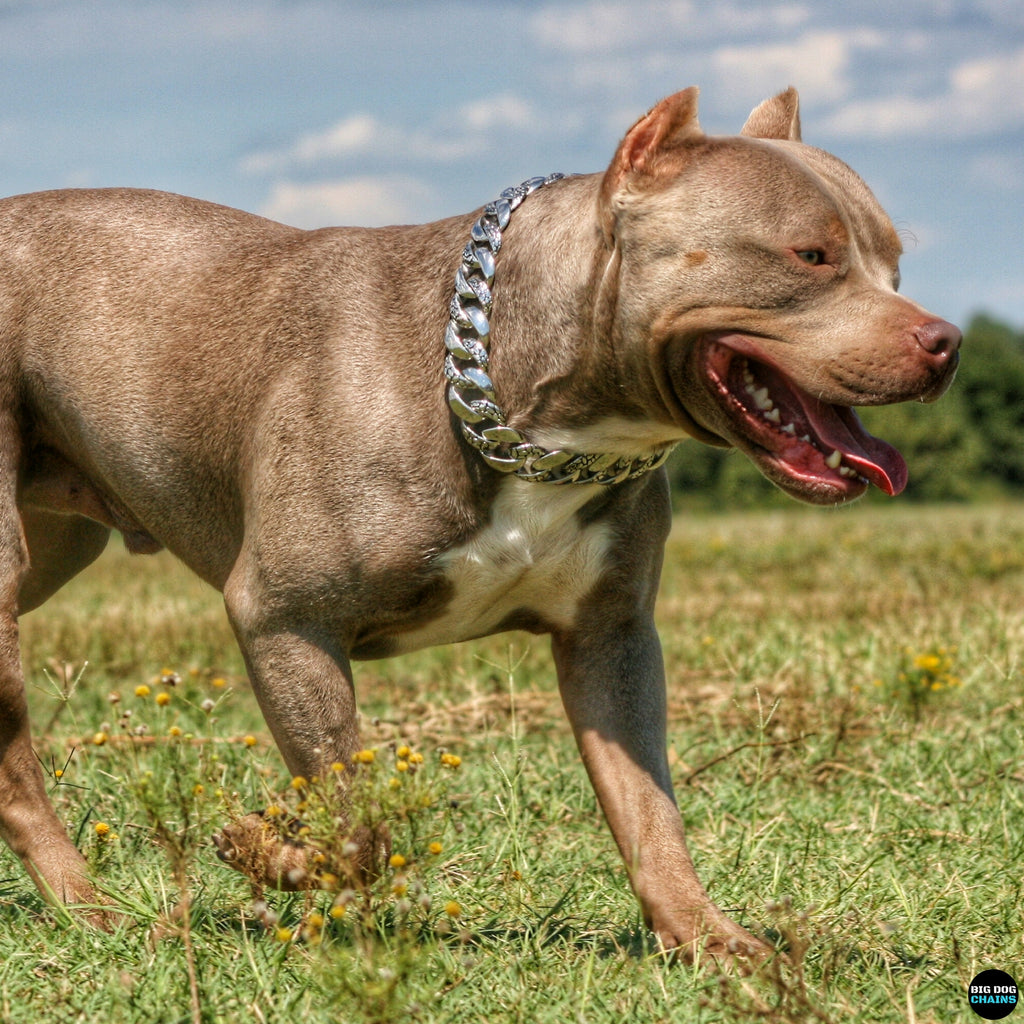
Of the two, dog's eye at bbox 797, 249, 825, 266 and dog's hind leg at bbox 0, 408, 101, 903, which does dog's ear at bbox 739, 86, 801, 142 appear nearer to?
dog's eye at bbox 797, 249, 825, 266

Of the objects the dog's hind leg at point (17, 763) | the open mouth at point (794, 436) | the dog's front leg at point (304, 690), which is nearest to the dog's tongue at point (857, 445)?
the open mouth at point (794, 436)

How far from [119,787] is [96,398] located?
1.21 m

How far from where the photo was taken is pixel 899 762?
457cm

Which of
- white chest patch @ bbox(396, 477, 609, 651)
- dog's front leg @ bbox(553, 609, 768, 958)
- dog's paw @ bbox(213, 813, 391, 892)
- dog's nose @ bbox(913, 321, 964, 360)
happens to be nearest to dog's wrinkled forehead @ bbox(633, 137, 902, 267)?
dog's nose @ bbox(913, 321, 964, 360)

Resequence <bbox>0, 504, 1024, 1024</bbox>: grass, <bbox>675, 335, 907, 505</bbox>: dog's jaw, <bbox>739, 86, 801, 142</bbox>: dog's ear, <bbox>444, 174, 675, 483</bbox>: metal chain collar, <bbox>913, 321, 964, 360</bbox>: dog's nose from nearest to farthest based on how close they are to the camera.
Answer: <bbox>0, 504, 1024, 1024</bbox>: grass < <bbox>913, 321, 964, 360</bbox>: dog's nose < <bbox>675, 335, 907, 505</bbox>: dog's jaw < <bbox>444, 174, 675, 483</bbox>: metal chain collar < <bbox>739, 86, 801, 142</bbox>: dog's ear

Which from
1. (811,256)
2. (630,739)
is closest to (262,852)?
(630,739)

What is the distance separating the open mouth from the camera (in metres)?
3.09

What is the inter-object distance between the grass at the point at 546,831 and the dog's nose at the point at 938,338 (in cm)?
111

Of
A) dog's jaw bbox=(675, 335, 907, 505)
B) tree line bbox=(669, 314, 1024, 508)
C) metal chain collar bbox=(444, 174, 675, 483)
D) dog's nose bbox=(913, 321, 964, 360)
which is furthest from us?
tree line bbox=(669, 314, 1024, 508)

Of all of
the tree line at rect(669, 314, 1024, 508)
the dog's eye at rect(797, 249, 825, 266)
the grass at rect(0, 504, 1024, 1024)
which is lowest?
the tree line at rect(669, 314, 1024, 508)

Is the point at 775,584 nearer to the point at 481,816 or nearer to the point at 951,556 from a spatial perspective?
the point at 951,556

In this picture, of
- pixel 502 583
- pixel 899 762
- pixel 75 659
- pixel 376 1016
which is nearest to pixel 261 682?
pixel 502 583

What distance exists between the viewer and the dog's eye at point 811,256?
9.95 ft

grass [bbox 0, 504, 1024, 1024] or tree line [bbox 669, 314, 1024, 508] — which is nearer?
grass [bbox 0, 504, 1024, 1024]
